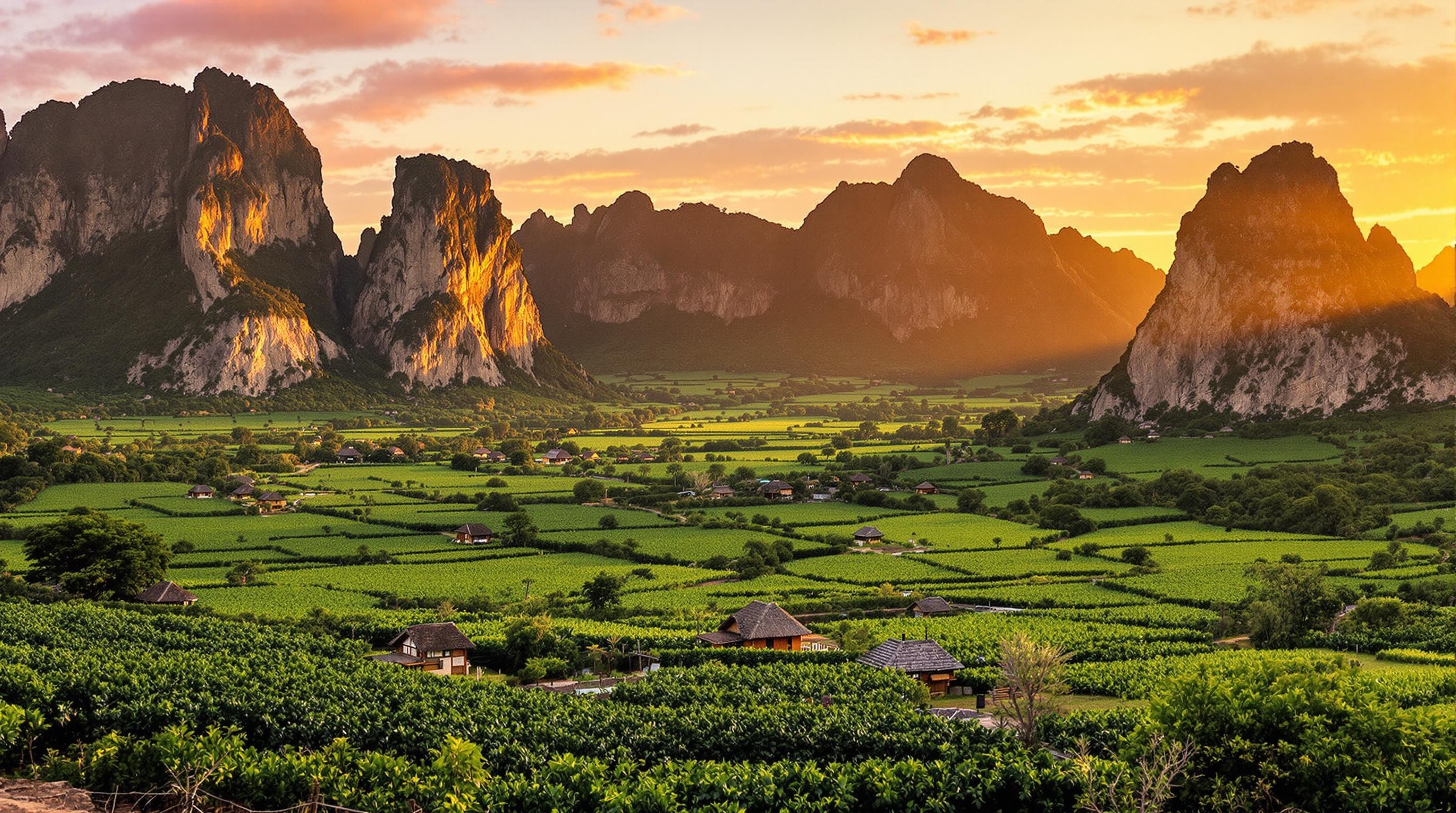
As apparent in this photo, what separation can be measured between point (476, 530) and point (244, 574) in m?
15.8

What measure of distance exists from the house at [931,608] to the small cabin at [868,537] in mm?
19054

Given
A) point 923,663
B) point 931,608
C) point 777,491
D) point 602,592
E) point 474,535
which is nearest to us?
point 923,663

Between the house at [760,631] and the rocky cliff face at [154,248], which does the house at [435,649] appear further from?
the rocky cliff face at [154,248]

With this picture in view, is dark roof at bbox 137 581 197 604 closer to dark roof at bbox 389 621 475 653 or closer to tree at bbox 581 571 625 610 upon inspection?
dark roof at bbox 389 621 475 653

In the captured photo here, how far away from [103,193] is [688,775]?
196021mm

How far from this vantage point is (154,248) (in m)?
190

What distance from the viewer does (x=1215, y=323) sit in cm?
14838

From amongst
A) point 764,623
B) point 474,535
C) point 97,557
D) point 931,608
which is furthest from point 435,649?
point 474,535

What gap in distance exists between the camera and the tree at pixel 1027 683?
110ft

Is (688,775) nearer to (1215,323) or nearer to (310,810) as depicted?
(310,810)

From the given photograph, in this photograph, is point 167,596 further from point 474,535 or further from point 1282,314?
point 1282,314

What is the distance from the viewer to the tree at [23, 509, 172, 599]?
5831cm

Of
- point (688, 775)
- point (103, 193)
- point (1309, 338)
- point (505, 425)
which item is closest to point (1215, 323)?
point (1309, 338)

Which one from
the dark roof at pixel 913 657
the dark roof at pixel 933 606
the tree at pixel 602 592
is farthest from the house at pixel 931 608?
the tree at pixel 602 592
